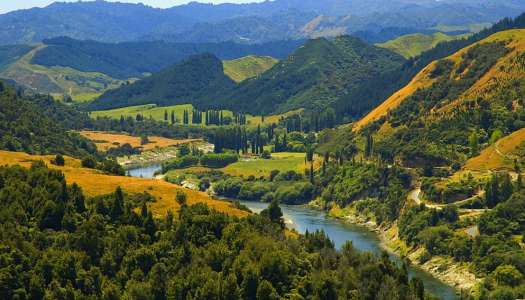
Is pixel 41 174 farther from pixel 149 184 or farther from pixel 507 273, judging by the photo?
pixel 507 273

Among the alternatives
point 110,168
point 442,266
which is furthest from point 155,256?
point 110,168

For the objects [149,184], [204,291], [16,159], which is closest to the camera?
[204,291]

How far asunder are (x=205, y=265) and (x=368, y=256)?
87.4 ft

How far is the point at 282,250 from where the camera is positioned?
132m

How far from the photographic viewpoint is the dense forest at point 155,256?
120m

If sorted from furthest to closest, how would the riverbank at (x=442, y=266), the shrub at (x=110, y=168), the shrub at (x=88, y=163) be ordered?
the shrub at (x=110, y=168), the shrub at (x=88, y=163), the riverbank at (x=442, y=266)

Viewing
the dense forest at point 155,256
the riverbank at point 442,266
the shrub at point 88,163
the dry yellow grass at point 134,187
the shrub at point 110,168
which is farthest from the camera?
the shrub at point 110,168

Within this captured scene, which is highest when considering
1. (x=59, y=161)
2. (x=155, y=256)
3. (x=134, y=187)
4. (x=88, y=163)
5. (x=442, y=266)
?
(x=59, y=161)

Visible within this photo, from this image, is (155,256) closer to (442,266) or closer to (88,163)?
(442,266)

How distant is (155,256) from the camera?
130 metres

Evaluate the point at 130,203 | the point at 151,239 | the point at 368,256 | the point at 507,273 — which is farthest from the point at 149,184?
the point at 507,273

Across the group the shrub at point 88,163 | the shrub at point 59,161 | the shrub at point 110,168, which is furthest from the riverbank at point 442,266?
the shrub at point 59,161

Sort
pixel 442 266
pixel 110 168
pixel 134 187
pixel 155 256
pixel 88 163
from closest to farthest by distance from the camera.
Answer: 1. pixel 155 256
2. pixel 134 187
3. pixel 442 266
4. pixel 88 163
5. pixel 110 168

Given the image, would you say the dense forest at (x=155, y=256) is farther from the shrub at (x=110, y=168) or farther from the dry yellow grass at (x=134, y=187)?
the shrub at (x=110, y=168)
